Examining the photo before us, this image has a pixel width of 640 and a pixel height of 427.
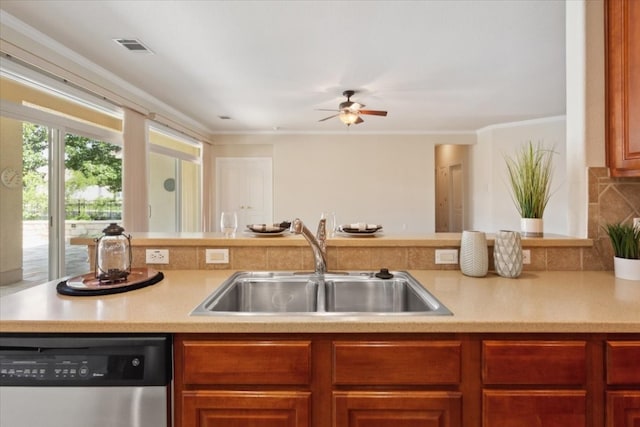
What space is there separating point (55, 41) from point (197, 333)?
2.92 meters

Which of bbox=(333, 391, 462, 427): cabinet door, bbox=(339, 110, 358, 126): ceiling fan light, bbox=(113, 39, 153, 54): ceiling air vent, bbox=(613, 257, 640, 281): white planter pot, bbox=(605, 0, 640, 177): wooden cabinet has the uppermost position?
bbox=(113, 39, 153, 54): ceiling air vent

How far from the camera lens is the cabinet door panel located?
0.92m

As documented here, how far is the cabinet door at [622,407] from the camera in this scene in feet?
3.01

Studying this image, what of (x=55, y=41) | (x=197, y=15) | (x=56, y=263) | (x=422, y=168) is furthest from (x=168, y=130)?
(x=422, y=168)

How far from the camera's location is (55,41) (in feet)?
8.36

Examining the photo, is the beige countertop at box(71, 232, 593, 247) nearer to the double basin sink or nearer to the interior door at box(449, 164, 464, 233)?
the double basin sink

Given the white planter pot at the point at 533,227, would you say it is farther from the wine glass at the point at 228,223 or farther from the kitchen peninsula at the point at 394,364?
the wine glass at the point at 228,223

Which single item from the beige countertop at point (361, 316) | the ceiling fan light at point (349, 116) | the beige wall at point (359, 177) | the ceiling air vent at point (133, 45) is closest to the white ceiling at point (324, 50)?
the ceiling air vent at point (133, 45)

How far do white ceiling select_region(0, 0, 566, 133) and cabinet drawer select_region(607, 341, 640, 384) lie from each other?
2.09m

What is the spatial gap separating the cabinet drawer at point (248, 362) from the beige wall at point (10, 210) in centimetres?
243

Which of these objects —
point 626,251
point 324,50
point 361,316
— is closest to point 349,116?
point 324,50

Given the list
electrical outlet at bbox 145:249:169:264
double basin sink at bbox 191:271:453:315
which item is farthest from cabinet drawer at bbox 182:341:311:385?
electrical outlet at bbox 145:249:169:264

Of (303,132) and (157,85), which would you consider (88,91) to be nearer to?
(157,85)

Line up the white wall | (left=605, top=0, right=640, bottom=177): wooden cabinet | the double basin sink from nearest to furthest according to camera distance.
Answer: (left=605, top=0, right=640, bottom=177): wooden cabinet, the double basin sink, the white wall
